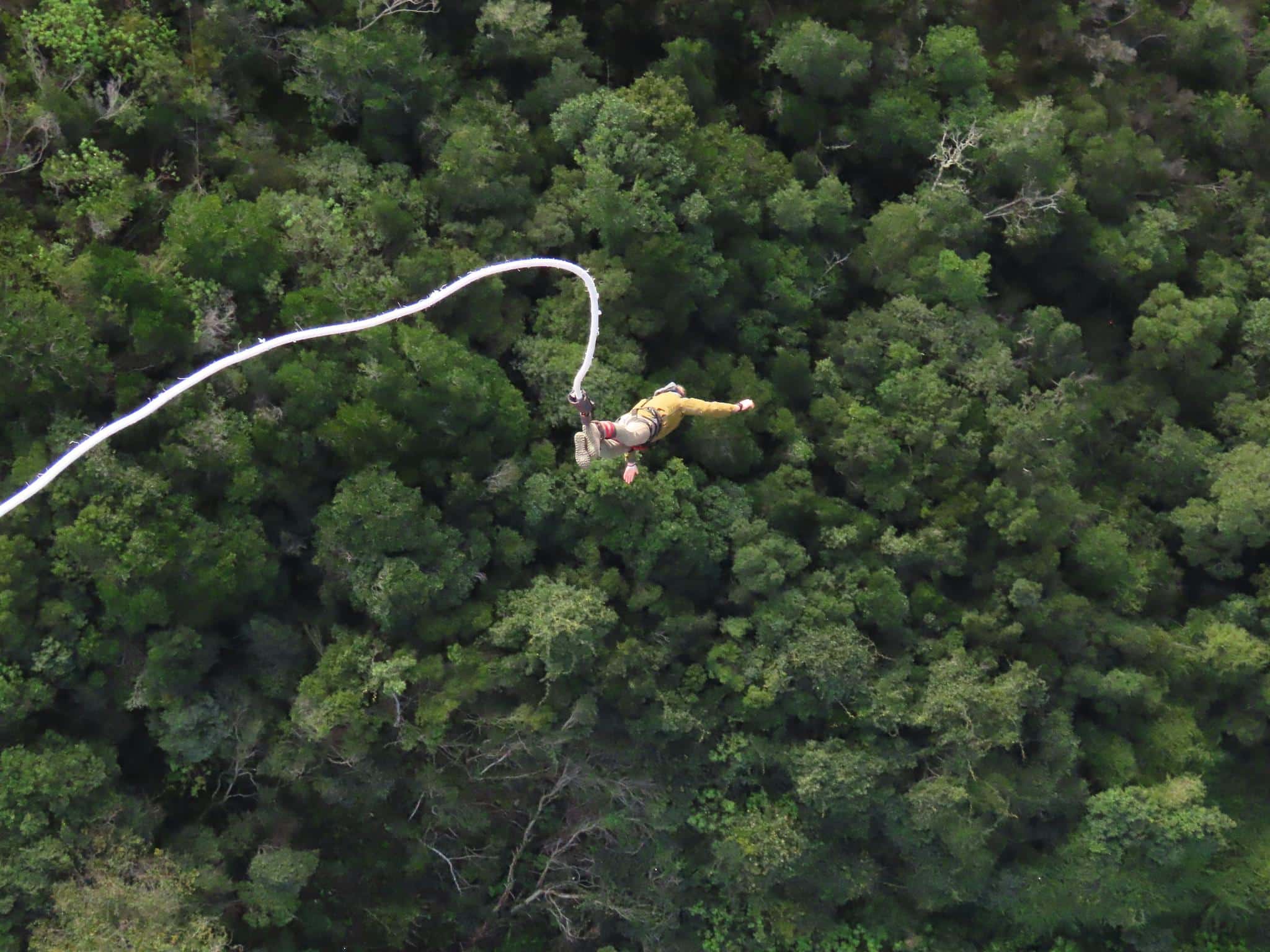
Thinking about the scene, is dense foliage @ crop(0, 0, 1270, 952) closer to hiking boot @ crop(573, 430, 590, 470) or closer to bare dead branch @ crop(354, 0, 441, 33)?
bare dead branch @ crop(354, 0, 441, 33)

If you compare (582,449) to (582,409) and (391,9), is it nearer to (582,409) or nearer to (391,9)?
(582,409)

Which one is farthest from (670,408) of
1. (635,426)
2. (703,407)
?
(635,426)

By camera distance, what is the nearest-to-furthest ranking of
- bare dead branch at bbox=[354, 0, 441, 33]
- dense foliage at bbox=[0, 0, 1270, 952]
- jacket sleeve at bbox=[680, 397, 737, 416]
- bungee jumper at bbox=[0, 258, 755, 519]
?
bungee jumper at bbox=[0, 258, 755, 519] < jacket sleeve at bbox=[680, 397, 737, 416] < dense foliage at bbox=[0, 0, 1270, 952] < bare dead branch at bbox=[354, 0, 441, 33]

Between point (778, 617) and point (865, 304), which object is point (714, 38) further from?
point (778, 617)

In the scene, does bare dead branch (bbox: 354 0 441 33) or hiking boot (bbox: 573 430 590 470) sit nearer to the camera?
hiking boot (bbox: 573 430 590 470)

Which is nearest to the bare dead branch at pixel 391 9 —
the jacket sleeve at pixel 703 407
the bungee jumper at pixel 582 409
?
the bungee jumper at pixel 582 409

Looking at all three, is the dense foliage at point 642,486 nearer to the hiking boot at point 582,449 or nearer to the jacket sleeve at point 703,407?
the jacket sleeve at point 703,407

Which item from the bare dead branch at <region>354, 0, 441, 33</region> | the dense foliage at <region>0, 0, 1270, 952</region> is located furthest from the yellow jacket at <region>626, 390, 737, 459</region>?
the bare dead branch at <region>354, 0, 441, 33</region>
